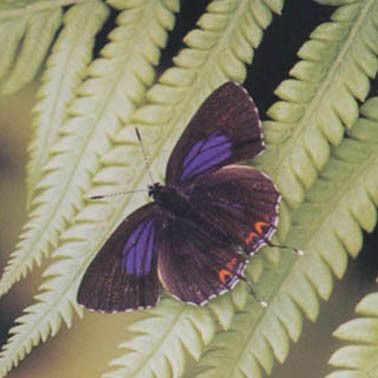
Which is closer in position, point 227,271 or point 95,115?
point 227,271

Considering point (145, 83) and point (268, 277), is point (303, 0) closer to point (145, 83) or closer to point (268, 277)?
point (145, 83)

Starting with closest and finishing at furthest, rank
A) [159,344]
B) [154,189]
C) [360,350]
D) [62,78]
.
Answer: [360,350] < [159,344] < [154,189] < [62,78]

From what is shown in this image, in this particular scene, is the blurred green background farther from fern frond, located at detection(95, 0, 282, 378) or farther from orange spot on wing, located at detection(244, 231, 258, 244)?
orange spot on wing, located at detection(244, 231, 258, 244)

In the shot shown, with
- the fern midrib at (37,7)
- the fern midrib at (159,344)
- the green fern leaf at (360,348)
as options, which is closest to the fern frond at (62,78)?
the fern midrib at (37,7)

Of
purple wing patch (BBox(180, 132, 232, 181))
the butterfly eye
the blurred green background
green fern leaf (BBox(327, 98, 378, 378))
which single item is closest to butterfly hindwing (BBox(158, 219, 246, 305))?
the butterfly eye

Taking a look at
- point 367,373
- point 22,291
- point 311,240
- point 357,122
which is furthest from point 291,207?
point 22,291

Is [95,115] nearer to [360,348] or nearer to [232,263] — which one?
[232,263]

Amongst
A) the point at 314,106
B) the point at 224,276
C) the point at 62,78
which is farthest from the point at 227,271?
the point at 62,78
